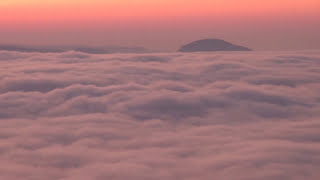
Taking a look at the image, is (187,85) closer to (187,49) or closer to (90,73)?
(90,73)

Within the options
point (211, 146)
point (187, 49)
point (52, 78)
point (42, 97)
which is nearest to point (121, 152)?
point (211, 146)

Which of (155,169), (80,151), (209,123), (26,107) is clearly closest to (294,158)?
(155,169)

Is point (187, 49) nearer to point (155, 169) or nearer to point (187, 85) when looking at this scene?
point (187, 85)

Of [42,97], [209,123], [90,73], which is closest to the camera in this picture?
[209,123]

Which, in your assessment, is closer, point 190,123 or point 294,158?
point 294,158

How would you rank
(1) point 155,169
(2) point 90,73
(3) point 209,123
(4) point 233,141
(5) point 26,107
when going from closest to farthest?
1. (1) point 155,169
2. (4) point 233,141
3. (3) point 209,123
4. (5) point 26,107
5. (2) point 90,73

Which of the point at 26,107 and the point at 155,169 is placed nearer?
the point at 155,169
